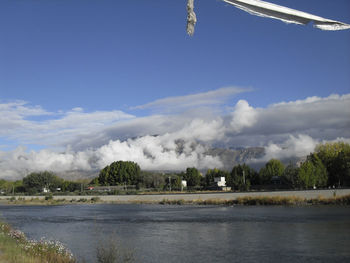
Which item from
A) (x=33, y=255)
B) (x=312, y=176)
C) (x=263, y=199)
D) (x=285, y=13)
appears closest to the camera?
(x=285, y=13)

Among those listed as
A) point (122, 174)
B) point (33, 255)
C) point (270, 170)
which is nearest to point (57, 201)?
point (122, 174)

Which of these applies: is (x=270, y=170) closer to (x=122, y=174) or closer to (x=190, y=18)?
(x=122, y=174)

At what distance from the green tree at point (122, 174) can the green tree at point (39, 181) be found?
963 inches

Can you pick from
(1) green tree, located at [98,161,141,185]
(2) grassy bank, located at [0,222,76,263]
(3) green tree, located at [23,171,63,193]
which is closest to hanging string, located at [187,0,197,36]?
(2) grassy bank, located at [0,222,76,263]

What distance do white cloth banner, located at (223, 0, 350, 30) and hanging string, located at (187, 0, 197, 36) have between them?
0.39 meters

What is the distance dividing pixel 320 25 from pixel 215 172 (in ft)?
514

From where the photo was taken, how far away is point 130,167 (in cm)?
16962

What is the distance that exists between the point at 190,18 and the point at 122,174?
16682 centimetres

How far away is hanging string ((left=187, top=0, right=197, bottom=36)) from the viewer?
3.86 m

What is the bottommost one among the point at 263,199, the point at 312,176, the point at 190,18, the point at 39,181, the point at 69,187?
the point at 263,199

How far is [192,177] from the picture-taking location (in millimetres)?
162375

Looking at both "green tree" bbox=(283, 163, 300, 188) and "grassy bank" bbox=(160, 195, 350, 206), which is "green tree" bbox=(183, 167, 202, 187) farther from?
"grassy bank" bbox=(160, 195, 350, 206)

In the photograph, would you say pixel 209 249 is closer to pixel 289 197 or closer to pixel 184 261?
pixel 184 261

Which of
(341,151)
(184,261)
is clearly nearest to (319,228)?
(184,261)
